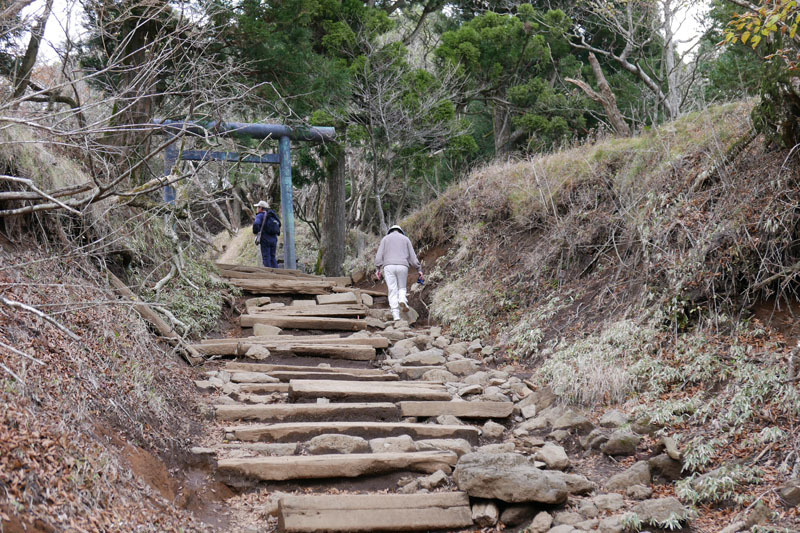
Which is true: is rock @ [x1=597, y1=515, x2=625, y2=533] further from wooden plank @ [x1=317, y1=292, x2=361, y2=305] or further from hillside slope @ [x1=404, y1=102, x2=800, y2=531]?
wooden plank @ [x1=317, y1=292, x2=361, y2=305]

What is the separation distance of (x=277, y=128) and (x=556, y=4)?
997 cm

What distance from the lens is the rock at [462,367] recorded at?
7820 mm

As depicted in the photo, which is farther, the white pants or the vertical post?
the vertical post

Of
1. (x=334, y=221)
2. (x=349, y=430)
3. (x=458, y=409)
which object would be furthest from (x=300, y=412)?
(x=334, y=221)

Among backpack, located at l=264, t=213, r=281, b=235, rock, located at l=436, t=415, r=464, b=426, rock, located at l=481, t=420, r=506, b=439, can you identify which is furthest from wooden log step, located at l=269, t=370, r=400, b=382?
backpack, located at l=264, t=213, r=281, b=235

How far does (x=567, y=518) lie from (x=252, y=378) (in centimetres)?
387

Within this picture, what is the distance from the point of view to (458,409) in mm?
6312

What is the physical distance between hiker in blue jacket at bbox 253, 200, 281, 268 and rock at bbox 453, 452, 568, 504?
36.1 ft

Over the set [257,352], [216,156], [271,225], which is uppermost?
[216,156]

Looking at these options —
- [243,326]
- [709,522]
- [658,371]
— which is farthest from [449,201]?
[709,522]

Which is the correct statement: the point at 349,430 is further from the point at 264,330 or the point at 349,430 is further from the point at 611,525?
the point at 264,330

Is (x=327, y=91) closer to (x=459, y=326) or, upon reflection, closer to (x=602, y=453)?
(x=459, y=326)

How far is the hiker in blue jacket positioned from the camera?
48.2ft

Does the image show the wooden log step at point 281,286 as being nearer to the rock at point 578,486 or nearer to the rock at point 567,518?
the rock at point 578,486
